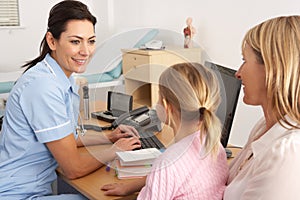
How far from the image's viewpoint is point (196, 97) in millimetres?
1043

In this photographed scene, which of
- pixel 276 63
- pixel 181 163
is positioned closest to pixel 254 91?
pixel 276 63

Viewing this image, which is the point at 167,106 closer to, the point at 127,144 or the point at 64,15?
the point at 127,144

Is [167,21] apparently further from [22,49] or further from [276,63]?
[276,63]

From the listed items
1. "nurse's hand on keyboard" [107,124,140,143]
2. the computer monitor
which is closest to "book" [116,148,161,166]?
"nurse's hand on keyboard" [107,124,140,143]

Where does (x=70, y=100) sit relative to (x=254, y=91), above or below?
below

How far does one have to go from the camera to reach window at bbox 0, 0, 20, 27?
163 inches

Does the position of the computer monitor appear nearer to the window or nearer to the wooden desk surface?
the wooden desk surface

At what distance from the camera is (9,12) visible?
13.7 feet

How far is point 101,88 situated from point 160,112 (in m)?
0.57

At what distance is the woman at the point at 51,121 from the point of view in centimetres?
140

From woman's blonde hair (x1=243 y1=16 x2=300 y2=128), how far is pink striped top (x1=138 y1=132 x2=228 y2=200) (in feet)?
0.83

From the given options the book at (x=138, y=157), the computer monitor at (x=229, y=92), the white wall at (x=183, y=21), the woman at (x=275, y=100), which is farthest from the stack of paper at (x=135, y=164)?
the white wall at (x=183, y=21)

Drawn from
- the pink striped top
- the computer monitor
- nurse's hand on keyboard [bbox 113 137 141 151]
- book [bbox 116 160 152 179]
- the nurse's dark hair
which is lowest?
book [bbox 116 160 152 179]

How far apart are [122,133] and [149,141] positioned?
0.45 feet
